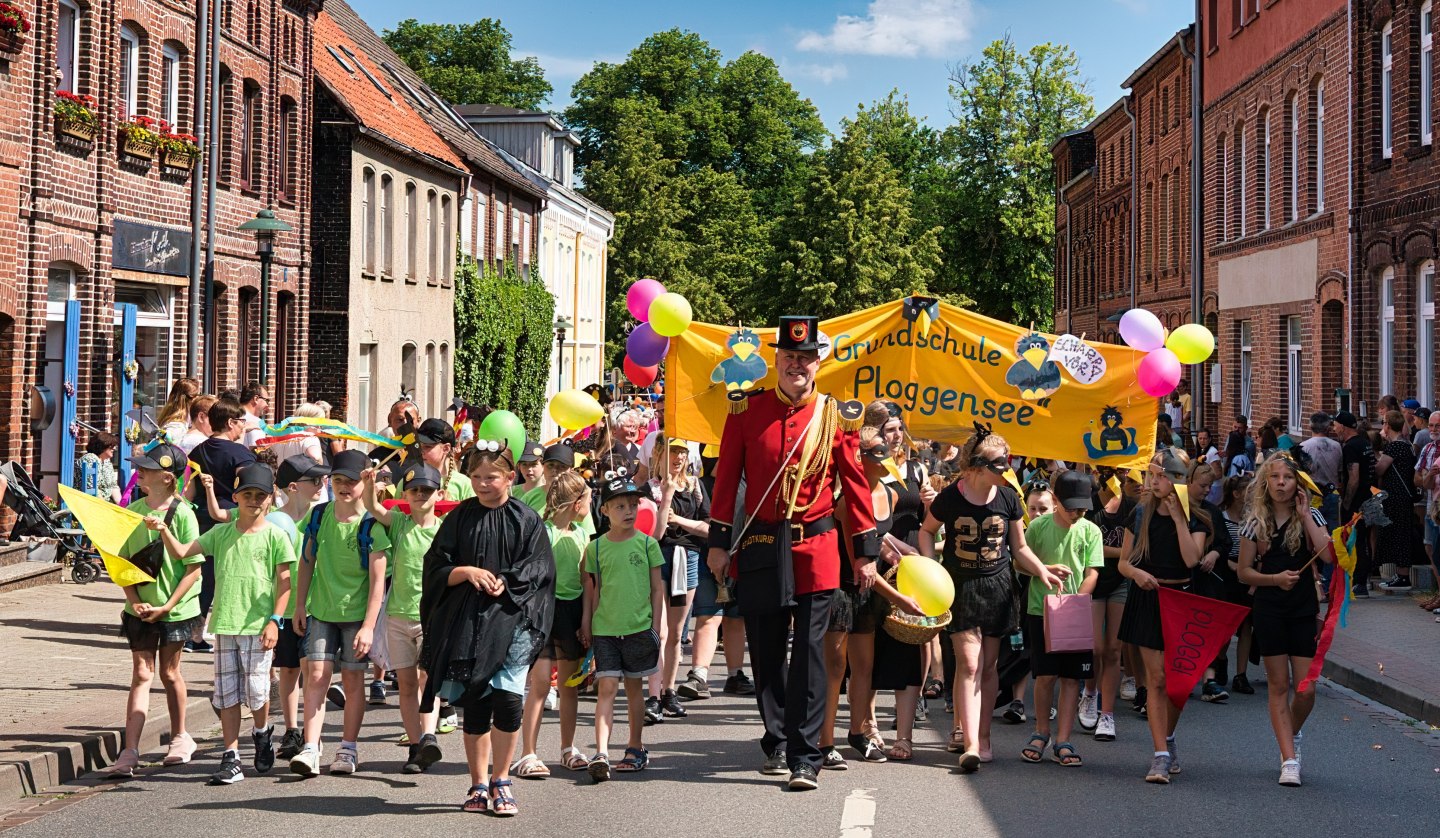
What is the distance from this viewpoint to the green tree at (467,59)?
73188 mm

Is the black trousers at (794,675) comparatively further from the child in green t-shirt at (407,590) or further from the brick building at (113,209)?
the brick building at (113,209)

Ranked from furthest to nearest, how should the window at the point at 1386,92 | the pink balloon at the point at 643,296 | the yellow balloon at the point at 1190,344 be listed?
the window at the point at 1386,92 → the pink balloon at the point at 643,296 → the yellow balloon at the point at 1190,344

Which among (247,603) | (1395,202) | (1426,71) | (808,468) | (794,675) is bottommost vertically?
(794,675)

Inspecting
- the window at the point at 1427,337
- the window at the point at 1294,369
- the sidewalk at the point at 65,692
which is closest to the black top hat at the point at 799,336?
the sidewalk at the point at 65,692

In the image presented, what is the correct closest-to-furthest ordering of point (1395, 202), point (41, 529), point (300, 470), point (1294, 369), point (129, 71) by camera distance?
point (300, 470) → point (41, 529) → point (129, 71) → point (1395, 202) → point (1294, 369)

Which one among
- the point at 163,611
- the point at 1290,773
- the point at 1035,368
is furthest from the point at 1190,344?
the point at 163,611

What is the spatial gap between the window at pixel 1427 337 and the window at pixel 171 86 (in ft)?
54.2

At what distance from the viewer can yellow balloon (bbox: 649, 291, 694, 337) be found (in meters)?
12.5

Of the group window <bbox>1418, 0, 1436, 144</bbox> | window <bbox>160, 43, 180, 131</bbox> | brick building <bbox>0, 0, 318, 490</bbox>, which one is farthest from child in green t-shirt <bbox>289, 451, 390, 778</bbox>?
window <bbox>1418, 0, 1436, 144</bbox>

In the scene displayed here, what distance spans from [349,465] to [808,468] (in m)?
2.35

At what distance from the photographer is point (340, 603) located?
29.4ft

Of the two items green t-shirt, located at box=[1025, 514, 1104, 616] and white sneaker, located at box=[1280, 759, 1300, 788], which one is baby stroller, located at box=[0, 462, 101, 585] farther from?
white sneaker, located at box=[1280, 759, 1300, 788]

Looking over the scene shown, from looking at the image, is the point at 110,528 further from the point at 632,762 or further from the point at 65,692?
the point at 632,762

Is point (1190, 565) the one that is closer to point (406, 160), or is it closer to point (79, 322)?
point (79, 322)
